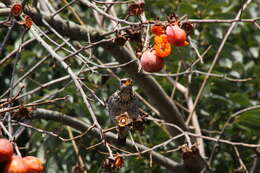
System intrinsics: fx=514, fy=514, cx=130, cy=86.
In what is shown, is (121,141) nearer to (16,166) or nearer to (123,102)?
(123,102)

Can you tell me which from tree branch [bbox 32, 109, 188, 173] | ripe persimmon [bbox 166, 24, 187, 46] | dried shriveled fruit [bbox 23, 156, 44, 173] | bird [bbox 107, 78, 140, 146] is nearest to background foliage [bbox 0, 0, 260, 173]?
tree branch [bbox 32, 109, 188, 173]

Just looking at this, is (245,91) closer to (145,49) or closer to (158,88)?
(158,88)

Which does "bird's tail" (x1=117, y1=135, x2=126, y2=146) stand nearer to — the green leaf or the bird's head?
the bird's head

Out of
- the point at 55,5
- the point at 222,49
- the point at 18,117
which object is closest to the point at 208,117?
the point at 222,49

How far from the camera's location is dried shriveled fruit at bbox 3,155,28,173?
1.71m

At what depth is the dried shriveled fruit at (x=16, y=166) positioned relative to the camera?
171 centimetres

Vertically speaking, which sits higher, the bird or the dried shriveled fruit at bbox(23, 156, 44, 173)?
the dried shriveled fruit at bbox(23, 156, 44, 173)

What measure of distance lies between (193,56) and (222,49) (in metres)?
0.34

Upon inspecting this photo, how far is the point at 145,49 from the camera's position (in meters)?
2.54

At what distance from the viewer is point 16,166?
1.72 meters

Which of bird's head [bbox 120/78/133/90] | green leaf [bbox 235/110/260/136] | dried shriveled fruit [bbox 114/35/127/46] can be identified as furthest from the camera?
green leaf [bbox 235/110/260/136]

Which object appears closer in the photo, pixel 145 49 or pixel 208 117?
pixel 145 49

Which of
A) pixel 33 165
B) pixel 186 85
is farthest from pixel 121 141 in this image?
pixel 33 165

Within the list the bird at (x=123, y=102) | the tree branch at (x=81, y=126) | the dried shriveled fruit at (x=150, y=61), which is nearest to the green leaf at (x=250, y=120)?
the tree branch at (x=81, y=126)
